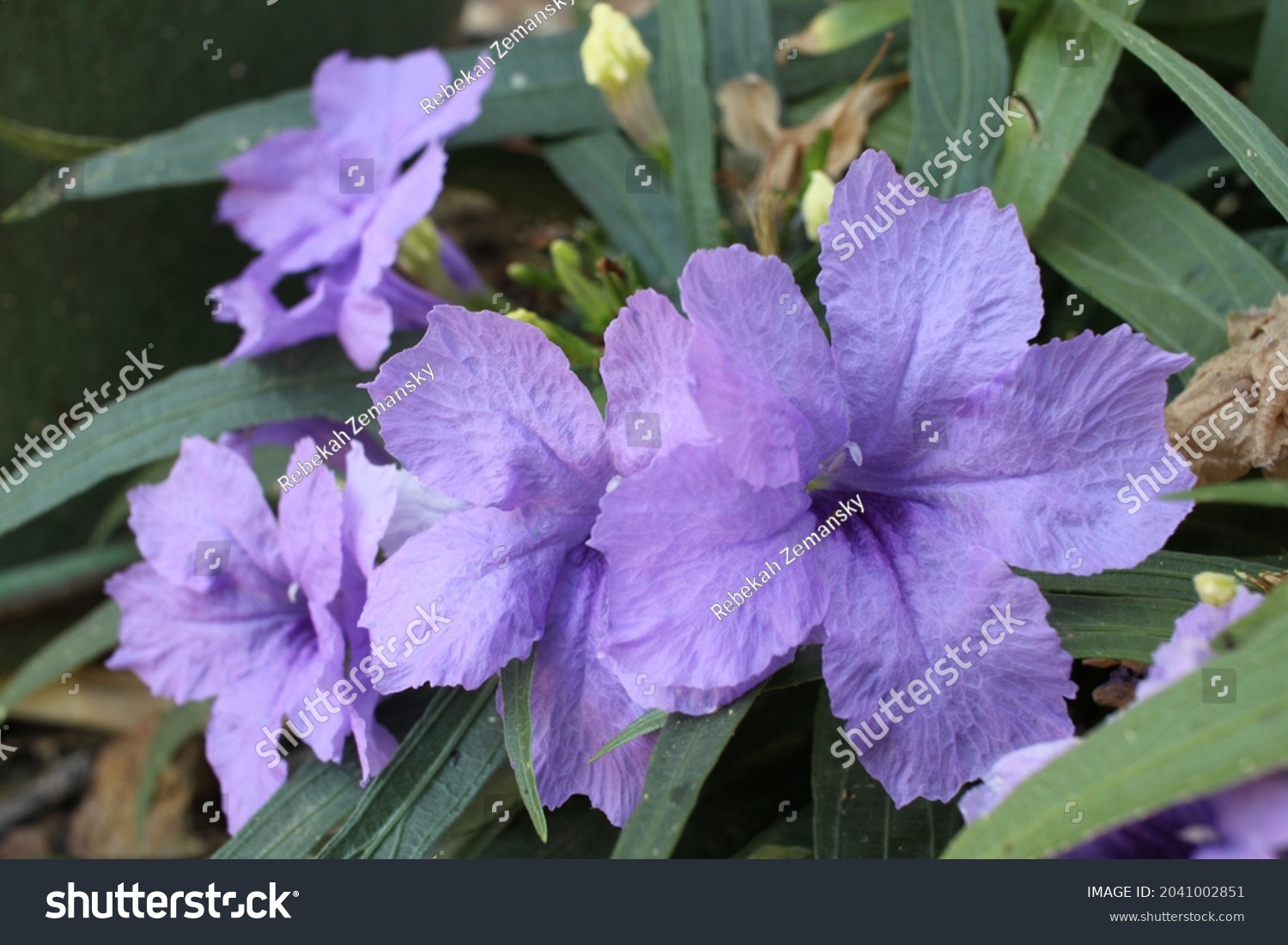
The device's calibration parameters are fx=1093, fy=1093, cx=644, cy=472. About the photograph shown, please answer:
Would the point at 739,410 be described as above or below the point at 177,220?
below

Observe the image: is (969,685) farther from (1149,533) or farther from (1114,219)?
(1114,219)

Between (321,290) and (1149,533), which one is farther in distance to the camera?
(321,290)

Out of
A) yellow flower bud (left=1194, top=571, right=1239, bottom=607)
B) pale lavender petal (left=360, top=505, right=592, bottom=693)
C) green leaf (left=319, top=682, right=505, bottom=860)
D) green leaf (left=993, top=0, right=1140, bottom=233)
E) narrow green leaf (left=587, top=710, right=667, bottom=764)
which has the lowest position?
yellow flower bud (left=1194, top=571, right=1239, bottom=607)

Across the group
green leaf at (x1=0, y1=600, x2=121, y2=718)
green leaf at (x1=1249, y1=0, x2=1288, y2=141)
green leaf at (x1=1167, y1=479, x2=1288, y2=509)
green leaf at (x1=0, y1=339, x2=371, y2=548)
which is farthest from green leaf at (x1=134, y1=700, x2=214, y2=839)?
green leaf at (x1=1249, y1=0, x2=1288, y2=141)

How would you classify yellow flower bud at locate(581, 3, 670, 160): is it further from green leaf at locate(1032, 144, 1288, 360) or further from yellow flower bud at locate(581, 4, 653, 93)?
green leaf at locate(1032, 144, 1288, 360)

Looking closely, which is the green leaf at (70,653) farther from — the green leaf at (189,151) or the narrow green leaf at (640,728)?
the narrow green leaf at (640,728)

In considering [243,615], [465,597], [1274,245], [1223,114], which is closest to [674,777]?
[465,597]

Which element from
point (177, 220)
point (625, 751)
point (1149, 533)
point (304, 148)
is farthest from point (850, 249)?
point (177, 220)
